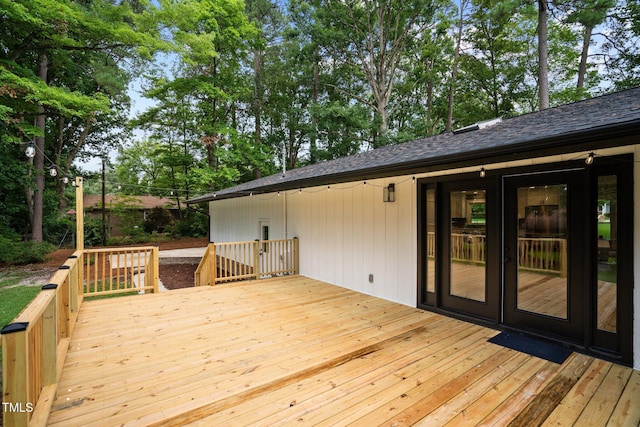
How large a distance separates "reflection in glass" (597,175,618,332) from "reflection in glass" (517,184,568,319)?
11.2 inches

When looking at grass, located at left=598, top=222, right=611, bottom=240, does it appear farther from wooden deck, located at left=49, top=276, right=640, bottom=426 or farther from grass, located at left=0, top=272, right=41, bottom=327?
grass, located at left=0, top=272, right=41, bottom=327

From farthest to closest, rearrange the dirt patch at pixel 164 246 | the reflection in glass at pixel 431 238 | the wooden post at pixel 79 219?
the dirt patch at pixel 164 246 < the wooden post at pixel 79 219 < the reflection in glass at pixel 431 238

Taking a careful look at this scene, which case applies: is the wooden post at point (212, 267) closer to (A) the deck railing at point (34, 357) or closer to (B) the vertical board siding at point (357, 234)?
(B) the vertical board siding at point (357, 234)

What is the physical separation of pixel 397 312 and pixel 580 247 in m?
2.32

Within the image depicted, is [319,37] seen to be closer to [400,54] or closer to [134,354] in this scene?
[400,54]

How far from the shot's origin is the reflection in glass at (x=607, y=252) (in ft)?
9.34

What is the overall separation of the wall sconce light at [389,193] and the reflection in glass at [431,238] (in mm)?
615

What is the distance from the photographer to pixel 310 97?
18500mm

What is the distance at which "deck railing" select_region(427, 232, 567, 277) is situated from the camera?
3230 mm

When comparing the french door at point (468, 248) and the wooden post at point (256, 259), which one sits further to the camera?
the wooden post at point (256, 259)

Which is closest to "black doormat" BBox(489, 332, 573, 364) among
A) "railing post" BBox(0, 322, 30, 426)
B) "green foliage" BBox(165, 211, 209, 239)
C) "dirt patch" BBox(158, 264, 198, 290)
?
"railing post" BBox(0, 322, 30, 426)

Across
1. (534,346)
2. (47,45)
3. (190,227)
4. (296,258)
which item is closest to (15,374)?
(534,346)

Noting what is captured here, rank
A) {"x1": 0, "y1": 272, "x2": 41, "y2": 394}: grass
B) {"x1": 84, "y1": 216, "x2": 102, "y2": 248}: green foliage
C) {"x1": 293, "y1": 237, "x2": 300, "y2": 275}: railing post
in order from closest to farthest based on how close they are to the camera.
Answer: {"x1": 0, "y1": 272, "x2": 41, "y2": 394}: grass < {"x1": 293, "y1": 237, "x2": 300, "y2": 275}: railing post < {"x1": 84, "y1": 216, "x2": 102, "y2": 248}: green foliage

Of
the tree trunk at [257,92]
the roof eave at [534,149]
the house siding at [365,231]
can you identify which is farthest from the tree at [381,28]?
the roof eave at [534,149]
